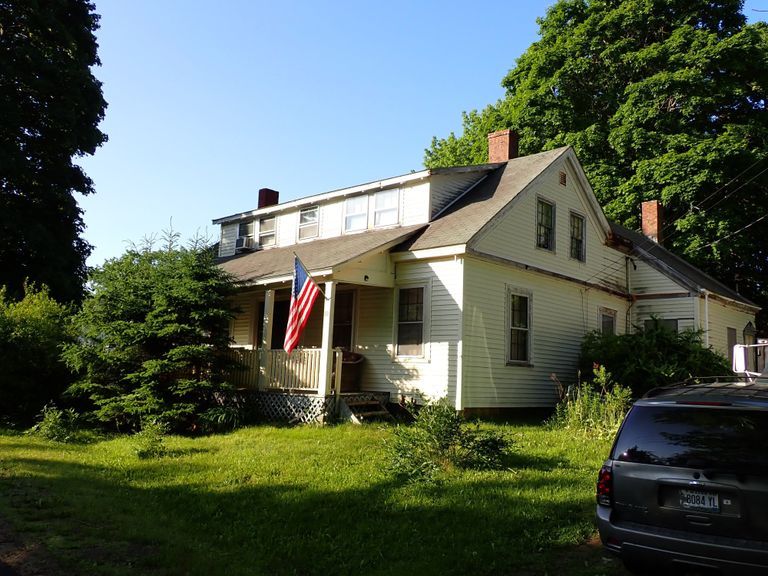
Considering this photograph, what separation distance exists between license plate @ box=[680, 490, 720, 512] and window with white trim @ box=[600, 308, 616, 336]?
1557 cm

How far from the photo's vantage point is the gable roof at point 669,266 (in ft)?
67.3

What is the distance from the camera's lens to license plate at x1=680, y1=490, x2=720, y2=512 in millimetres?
4352

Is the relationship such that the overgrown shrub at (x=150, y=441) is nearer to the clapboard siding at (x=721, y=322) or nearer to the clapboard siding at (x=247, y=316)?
the clapboard siding at (x=247, y=316)

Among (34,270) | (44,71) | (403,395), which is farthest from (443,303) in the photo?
(44,71)

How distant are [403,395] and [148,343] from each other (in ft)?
19.0

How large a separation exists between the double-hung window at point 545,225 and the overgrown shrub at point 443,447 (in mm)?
9022

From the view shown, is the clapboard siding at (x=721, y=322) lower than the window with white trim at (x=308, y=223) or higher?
lower

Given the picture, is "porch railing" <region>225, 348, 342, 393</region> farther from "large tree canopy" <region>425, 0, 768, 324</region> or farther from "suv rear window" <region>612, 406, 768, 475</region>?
"large tree canopy" <region>425, 0, 768, 324</region>

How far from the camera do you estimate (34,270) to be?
74.2ft

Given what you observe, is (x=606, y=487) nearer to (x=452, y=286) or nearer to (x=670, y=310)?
(x=452, y=286)

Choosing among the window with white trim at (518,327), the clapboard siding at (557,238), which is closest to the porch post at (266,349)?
the clapboard siding at (557,238)

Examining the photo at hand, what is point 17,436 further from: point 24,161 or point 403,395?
point 24,161

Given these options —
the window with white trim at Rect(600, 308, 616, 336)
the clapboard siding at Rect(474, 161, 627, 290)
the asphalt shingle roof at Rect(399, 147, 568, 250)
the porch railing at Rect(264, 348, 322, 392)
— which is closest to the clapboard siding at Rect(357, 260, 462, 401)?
the asphalt shingle roof at Rect(399, 147, 568, 250)

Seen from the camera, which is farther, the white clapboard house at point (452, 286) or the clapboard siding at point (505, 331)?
the clapboard siding at point (505, 331)
